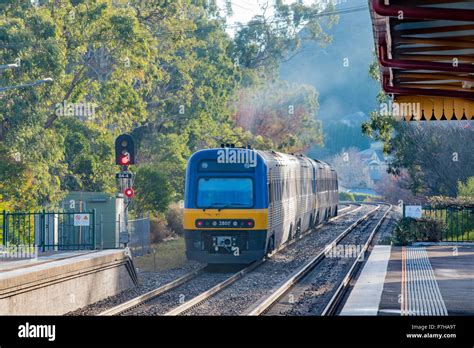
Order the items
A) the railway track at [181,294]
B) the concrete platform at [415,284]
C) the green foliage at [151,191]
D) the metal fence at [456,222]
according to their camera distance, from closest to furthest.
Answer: the concrete platform at [415,284] → the railway track at [181,294] → the metal fence at [456,222] → the green foliage at [151,191]

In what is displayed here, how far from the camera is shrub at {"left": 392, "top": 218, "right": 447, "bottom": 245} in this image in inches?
1281

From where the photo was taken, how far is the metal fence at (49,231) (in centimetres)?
2491

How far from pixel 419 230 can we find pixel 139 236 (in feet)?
31.0

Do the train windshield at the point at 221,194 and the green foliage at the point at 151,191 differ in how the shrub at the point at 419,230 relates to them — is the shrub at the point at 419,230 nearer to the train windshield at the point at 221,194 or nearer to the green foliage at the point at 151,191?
the train windshield at the point at 221,194

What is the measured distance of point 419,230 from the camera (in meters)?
32.8

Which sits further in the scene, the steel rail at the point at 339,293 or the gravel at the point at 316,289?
the gravel at the point at 316,289

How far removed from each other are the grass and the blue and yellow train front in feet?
5.88

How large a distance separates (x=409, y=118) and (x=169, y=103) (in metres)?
34.4

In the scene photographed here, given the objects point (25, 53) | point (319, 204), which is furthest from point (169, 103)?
point (25, 53)

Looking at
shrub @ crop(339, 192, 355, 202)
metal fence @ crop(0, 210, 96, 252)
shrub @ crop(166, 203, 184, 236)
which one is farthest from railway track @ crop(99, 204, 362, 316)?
shrub @ crop(339, 192, 355, 202)

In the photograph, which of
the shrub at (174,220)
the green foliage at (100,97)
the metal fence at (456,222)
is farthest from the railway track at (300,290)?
the shrub at (174,220)

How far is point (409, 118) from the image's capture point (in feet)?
63.7

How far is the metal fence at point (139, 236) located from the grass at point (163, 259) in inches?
16.5

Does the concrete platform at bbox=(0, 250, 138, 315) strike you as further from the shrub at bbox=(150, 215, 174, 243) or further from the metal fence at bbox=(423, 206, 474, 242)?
the shrub at bbox=(150, 215, 174, 243)
